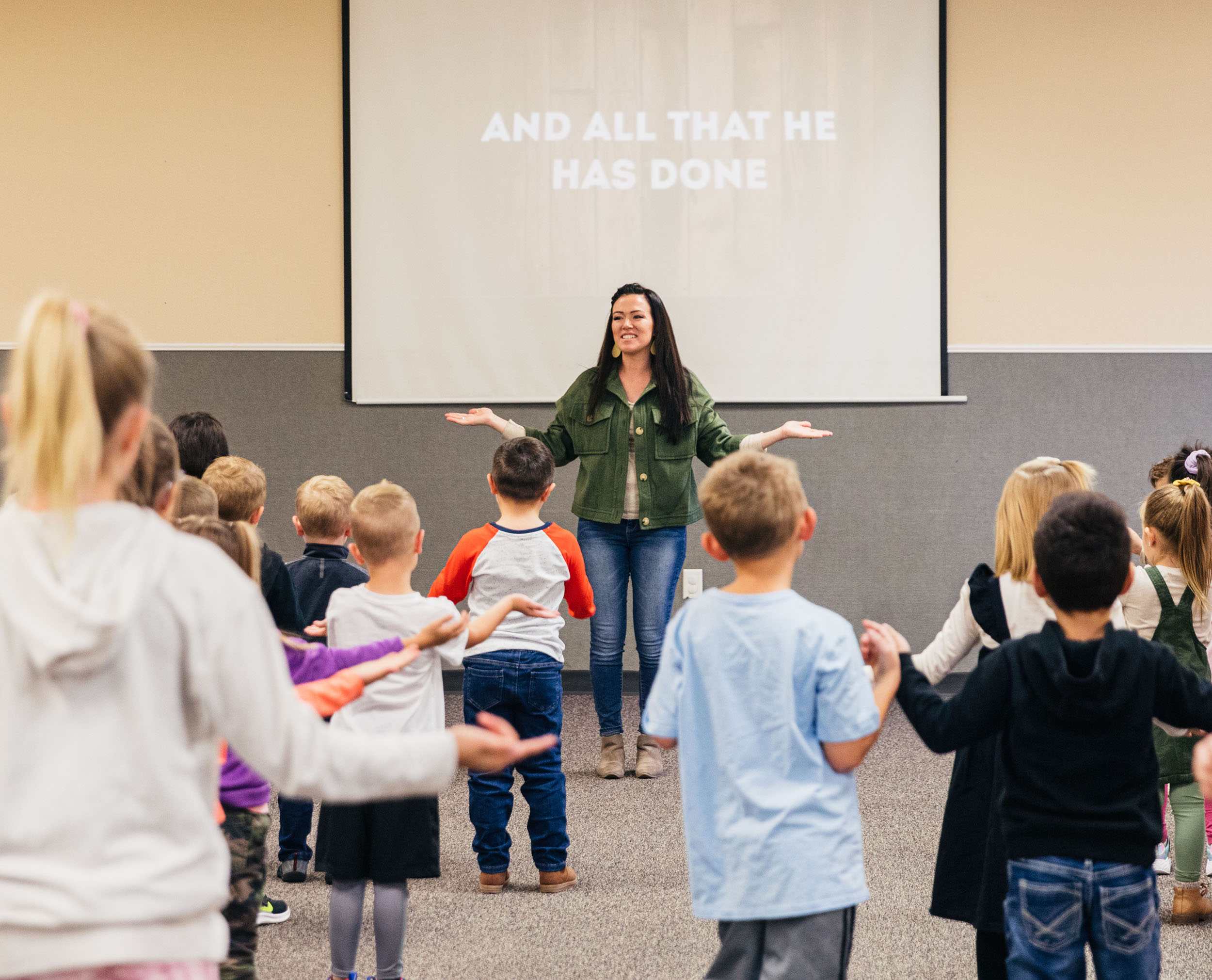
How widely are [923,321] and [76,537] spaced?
426cm

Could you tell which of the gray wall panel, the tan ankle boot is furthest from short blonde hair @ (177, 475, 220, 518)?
the gray wall panel

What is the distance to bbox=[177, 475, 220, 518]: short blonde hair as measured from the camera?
1.98 metres

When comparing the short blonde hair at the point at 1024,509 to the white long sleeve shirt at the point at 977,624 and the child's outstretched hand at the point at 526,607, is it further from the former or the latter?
the child's outstretched hand at the point at 526,607

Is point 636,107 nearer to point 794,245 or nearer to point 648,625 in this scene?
point 794,245

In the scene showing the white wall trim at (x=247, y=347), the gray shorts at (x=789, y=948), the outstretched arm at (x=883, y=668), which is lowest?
the gray shorts at (x=789, y=948)

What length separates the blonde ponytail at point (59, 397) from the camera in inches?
36.4

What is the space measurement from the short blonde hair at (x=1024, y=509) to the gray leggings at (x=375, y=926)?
1.22m

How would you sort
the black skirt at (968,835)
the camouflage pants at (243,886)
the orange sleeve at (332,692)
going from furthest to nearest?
the black skirt at (968,835), the camouflage pants at (243,886), the orange sleeve at (332,692)

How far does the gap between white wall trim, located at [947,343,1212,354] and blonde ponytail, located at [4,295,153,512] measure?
431cm

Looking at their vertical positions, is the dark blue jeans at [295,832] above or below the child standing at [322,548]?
below

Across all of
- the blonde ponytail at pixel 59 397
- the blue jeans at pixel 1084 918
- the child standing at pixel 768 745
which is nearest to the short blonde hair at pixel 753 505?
the child standing at pixel 768 745

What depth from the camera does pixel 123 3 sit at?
472cm

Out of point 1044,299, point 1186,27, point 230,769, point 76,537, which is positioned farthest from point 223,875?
point 1186,27

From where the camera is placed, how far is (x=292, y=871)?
2.73 m
